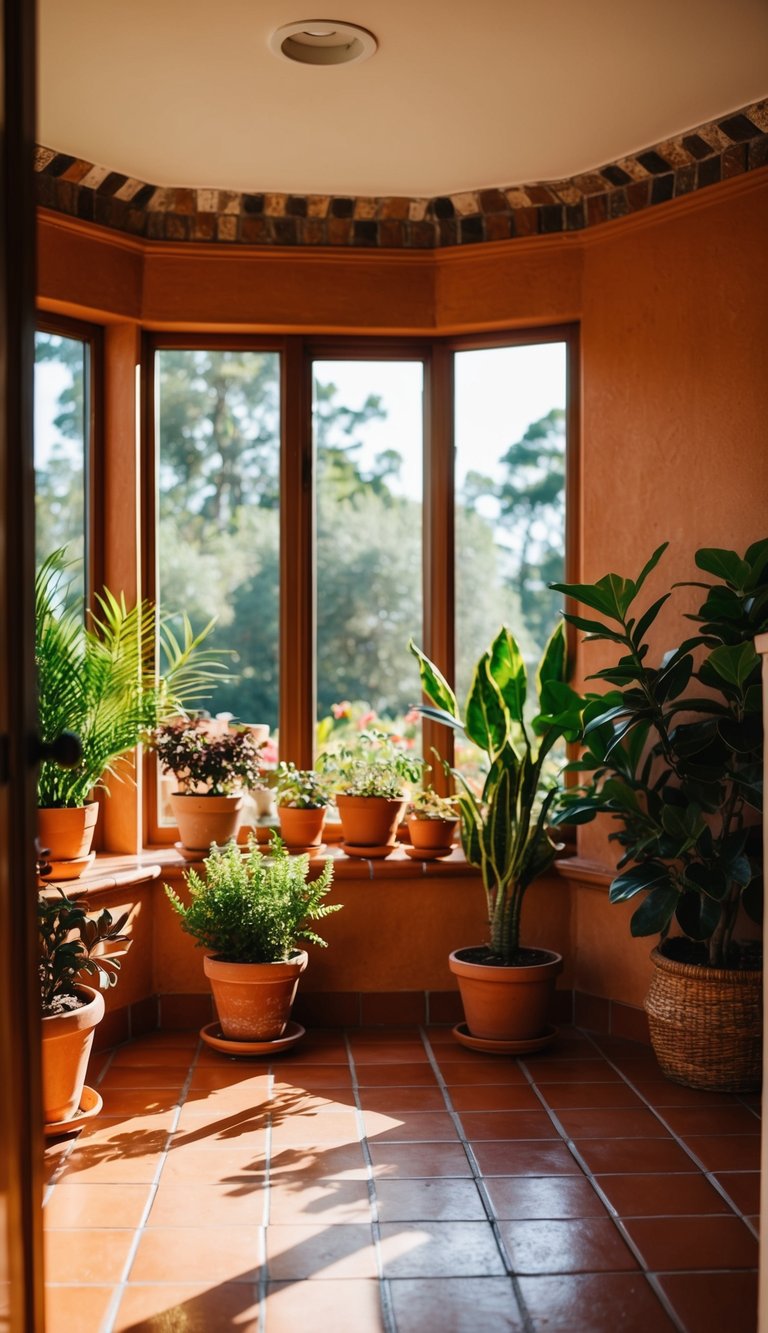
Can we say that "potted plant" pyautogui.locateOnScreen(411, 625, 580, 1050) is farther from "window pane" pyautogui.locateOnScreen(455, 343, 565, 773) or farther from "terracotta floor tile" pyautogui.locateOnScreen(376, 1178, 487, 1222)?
"terracotta floor tile" pyautogui.locateOnScreen(376, 1178, 487, 1222)

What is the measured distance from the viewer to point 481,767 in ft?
15.3

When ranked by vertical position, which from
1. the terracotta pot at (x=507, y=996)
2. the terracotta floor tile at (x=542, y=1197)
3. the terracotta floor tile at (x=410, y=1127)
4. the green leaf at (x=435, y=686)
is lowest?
the terracotta floor tile at (x=410, y=1127)

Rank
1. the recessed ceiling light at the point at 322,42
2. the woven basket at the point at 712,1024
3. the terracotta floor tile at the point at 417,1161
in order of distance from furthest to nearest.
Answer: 1. the woven basket at the point at 712,1024
2. the recessed ceiling light at the point at 322,42
3. the terracotta floor tile at the point at 417,1161

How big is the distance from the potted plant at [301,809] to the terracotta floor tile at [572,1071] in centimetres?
111

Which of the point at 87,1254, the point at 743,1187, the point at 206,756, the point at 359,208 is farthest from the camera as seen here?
the point at 359,208

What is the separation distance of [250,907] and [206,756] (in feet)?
1.92

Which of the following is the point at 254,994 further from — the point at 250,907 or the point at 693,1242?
the point at 693,1242

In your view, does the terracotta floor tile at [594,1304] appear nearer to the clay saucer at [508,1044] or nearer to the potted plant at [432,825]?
the clay saucer at [508,1044]

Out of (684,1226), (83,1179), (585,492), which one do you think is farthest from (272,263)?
(684,1226)

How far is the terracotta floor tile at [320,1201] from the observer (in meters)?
2.85

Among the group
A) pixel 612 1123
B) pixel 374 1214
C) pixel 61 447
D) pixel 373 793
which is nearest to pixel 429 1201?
pixel 374 1214

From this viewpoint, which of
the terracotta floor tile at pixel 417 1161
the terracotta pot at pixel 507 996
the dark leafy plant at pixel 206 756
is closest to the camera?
the terracotta floor tile at pixel 417 1161

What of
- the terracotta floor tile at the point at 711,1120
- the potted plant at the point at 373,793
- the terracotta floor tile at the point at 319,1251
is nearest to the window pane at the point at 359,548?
the potted plant at the point at 373,793

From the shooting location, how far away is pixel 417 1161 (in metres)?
3.18
